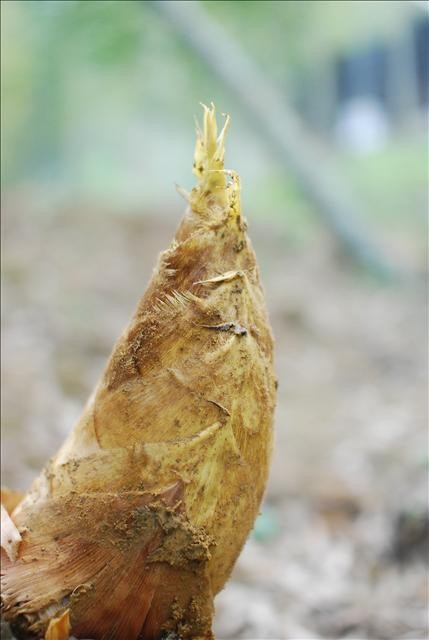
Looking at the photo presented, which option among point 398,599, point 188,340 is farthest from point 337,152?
point 188,340

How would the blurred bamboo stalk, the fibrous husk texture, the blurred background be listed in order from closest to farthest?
the fibrous husk texture, the blurred background, the blurred bamboo stalk

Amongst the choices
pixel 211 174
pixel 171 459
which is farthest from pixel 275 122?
pixel 171 459

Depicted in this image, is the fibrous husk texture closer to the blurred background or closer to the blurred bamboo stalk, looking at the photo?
the blurred background

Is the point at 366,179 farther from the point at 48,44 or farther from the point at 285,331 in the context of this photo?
the point at 48,44

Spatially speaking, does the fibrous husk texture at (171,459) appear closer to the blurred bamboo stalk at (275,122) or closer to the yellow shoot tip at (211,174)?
the yellow shoot tip at (211,174)

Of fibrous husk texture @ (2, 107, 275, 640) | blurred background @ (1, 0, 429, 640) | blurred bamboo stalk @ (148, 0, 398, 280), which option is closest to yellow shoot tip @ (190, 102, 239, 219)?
fibrous husk texture @ (2, 107, 275, 640)
